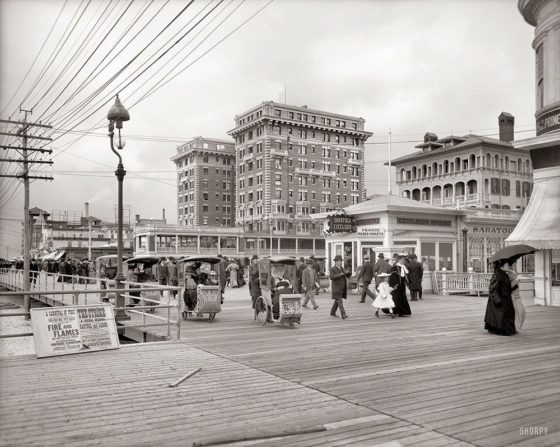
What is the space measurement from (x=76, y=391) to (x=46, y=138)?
85.8 ft

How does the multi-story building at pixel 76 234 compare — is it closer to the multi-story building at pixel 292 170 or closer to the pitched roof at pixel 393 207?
the multi-story building at pixel 292 170

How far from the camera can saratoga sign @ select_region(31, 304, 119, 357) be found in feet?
30.1

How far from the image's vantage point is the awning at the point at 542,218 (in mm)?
17000

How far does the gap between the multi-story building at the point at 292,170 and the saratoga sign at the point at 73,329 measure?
2837 inches

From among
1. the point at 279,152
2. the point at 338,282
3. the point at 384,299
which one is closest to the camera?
the point at 338,282

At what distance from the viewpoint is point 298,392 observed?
22.5 ft

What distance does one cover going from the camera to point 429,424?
18.2ft

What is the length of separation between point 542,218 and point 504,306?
725 cm

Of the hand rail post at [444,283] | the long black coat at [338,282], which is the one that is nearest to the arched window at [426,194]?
the hand rail post at [444,283]

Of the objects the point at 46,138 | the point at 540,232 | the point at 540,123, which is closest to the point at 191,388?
the point at 540,232

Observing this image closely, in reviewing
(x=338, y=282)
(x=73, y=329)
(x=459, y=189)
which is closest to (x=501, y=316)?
(x=338, y=282)

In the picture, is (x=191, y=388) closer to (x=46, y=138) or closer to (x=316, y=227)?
(x=46, y=138)

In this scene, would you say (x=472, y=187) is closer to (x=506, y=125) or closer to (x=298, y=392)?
(x=506, y=125)

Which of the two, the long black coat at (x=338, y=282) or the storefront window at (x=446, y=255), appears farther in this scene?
the storefront window at (x=446, y=255)
